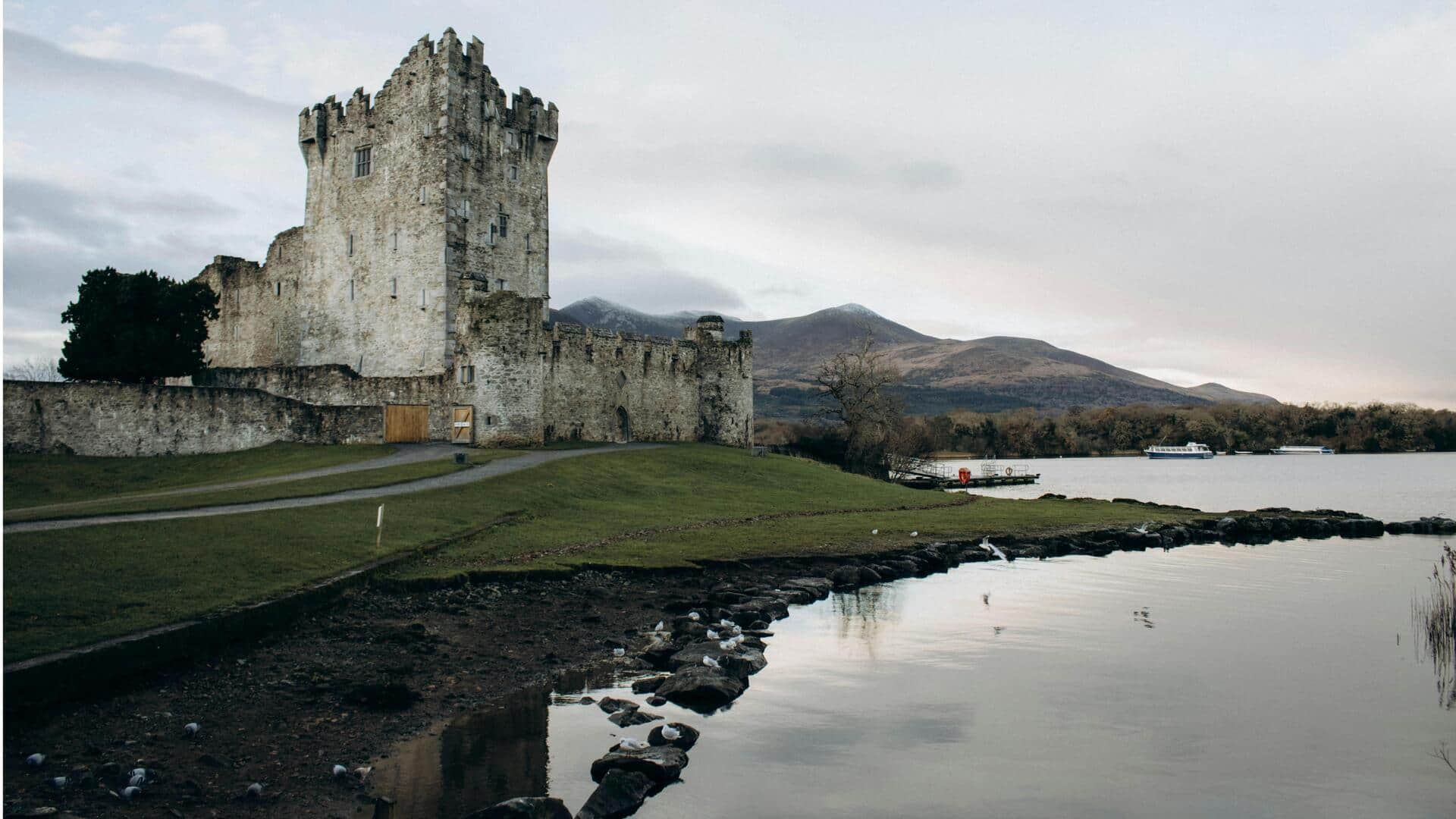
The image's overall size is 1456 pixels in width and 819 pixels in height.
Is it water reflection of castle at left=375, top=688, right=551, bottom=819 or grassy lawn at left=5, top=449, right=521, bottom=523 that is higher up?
grassy lawn at left=5, top=449, right=521, bottom=523

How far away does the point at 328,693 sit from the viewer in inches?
550

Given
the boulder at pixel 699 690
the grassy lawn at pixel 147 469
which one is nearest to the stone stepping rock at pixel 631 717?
the boulder at pixel 699 690

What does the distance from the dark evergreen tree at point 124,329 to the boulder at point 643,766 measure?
49288 mm

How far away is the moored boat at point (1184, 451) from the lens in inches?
6324

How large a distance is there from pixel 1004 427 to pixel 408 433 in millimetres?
130816

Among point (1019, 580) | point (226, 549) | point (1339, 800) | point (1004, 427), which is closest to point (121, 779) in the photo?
point (226, 549)

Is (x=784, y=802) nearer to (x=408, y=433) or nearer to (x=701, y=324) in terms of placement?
(x=408, y=433)

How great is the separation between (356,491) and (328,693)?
17.2m

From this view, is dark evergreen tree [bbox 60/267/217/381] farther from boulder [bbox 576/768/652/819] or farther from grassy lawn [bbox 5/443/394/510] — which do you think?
boulder [bbox 576/768/652/819]

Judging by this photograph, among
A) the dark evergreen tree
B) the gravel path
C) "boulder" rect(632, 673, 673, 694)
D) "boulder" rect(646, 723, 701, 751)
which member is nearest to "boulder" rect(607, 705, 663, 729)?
"boulder" rect(646, 723, 701, 751)

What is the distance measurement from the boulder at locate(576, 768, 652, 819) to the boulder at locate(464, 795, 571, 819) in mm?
374

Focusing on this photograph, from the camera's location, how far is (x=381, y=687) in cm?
1438

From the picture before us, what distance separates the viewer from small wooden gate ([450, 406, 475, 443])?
46500 millimetres

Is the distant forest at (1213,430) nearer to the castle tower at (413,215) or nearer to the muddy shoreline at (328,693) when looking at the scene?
the castle tower at (413,215)
